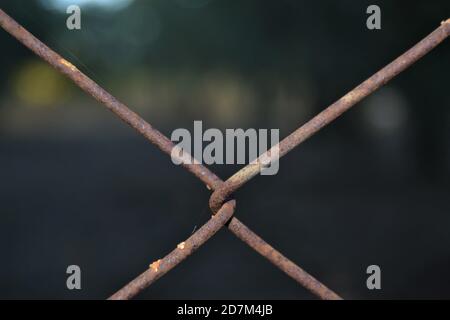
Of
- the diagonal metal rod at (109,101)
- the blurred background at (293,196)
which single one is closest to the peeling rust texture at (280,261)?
the diagonal metal rod at (109,101)

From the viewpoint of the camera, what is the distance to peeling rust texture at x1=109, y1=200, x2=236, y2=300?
66cm

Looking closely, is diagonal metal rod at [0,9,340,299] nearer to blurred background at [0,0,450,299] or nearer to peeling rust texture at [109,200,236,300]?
peeling rust texture at [109,200,236,300]

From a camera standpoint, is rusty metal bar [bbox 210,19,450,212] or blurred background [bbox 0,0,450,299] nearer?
rusty metal bar [bbox 210,19,450,212]

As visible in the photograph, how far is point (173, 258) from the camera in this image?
2.19ft

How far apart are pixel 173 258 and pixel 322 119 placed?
0.79 feet

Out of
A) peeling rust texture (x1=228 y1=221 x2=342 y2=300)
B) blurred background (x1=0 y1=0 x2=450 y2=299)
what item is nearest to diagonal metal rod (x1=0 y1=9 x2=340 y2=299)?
peeling rust texture (x1=228 y1=221 x2=342 y2=300)

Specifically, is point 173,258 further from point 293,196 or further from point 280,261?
point 293,196

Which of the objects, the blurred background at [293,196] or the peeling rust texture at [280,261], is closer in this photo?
the peeling rust texture at [280,261]

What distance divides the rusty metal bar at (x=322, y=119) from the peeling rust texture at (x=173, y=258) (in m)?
0.02

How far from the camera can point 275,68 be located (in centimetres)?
952

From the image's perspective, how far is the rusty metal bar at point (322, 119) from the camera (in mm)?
685

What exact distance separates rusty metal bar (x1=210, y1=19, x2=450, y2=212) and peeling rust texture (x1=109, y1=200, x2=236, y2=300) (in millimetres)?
15

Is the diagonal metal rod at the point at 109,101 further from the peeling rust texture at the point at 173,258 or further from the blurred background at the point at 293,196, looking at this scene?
the blurred background at the point at 293,196
